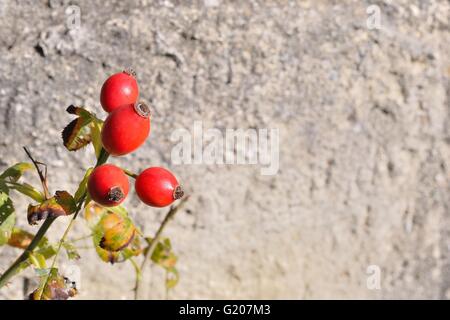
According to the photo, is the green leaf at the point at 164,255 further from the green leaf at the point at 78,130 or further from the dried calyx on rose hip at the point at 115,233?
the green leaf at the point at 78,130

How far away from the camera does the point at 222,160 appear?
183cm

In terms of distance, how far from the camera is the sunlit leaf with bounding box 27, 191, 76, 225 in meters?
1.04

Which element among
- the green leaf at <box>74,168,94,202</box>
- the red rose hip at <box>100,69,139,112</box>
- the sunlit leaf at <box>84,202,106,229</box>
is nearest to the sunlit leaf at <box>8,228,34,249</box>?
the sunlit leaf at <box>84,202,106,229</box>

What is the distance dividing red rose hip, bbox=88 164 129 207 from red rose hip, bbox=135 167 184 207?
0.04m

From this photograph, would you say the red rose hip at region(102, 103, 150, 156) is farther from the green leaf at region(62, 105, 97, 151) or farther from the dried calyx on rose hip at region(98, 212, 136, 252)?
the dried calyx on rose hip at region(98, 212, 136, 252)

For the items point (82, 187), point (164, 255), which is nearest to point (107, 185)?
point (82, 187)

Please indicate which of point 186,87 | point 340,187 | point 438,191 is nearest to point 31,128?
point 186,87

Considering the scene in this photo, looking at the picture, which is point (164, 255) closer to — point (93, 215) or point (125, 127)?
point (93, 215)

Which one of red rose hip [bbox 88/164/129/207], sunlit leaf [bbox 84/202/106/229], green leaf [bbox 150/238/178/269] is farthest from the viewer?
green leaf [bbox 150/238/178/269]

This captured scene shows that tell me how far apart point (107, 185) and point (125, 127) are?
0.08 metres

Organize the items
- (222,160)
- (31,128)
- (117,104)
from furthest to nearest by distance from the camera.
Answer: (222,160) → (31,128) → (117,104)
